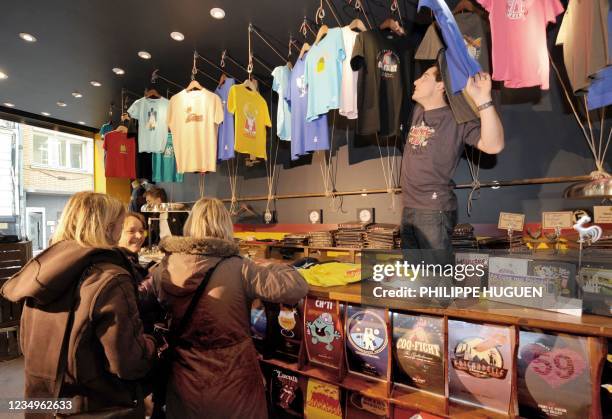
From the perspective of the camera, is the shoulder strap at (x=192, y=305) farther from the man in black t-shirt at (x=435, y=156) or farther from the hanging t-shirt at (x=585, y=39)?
the hanging t-shirt at (x=585, y=39)

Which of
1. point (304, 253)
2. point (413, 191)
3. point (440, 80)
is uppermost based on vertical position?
point (440, 80)

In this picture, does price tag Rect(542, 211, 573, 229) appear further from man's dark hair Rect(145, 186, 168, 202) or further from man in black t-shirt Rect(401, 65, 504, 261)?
man's dark hair Rect(145, 186, 168, 202)

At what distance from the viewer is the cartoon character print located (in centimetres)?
174

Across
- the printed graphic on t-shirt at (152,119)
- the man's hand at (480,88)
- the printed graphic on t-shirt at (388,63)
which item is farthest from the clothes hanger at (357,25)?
the printed graphic on t-shirt at (152,119)

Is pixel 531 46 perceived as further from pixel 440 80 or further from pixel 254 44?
pixel 254 44

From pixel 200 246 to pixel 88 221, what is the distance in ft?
1.50

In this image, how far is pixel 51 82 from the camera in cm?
389

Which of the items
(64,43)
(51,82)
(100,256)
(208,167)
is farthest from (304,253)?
(51,82)

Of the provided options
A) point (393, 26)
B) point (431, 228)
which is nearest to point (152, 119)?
point (393, 26)

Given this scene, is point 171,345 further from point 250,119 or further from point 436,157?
point 250,119

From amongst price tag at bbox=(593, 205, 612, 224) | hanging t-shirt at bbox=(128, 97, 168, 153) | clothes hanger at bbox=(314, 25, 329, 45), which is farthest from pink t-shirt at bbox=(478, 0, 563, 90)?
hanging t-shirt at bbox=(128, 97, 168, 153)

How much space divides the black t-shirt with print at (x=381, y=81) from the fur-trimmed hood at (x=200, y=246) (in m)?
1.52

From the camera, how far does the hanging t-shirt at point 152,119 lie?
3.96 metres

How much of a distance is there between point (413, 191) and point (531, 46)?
3.88ft
